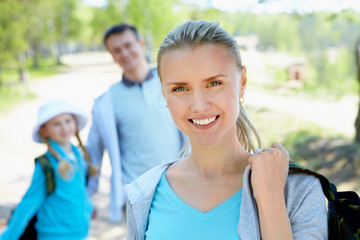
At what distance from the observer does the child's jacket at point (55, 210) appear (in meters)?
3.11

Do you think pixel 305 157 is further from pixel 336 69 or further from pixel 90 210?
pixel 336 69

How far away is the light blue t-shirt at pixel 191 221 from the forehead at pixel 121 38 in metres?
2.64

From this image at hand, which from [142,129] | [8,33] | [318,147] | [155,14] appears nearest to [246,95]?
[142,129]

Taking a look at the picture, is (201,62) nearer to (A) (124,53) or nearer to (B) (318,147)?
(A) (124,53)

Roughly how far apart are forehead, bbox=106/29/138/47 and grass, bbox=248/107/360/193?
1798mm

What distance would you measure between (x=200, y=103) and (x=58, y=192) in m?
2.18

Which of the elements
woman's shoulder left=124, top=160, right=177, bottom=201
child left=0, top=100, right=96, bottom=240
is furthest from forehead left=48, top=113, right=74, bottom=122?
woman's shoulder left=124, top=160, right=177, bottom=201

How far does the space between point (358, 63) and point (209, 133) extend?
236 inches

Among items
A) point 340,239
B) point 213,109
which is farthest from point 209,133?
point 340,239

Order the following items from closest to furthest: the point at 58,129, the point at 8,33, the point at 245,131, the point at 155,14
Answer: the point at 245,131
the point at 58,129
the point at 8,33
the point at 155,14

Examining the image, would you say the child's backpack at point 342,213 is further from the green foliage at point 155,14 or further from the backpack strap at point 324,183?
the green foliage at point 155,14

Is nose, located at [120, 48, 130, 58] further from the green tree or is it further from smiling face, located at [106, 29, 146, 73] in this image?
the green tree

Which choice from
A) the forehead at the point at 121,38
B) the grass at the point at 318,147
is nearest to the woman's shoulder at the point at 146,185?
the forehead at the point at 121,38

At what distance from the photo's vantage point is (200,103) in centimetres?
147
